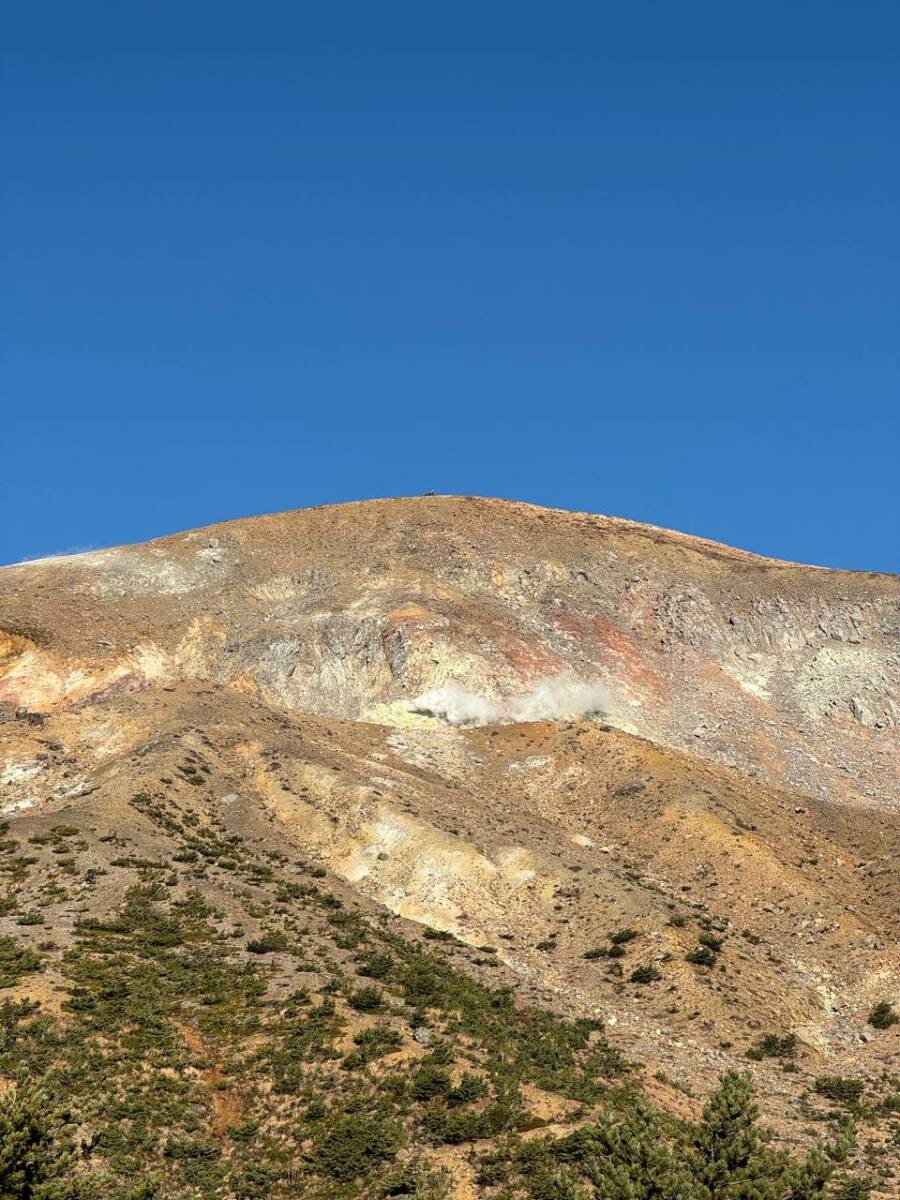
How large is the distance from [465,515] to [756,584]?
27689mm

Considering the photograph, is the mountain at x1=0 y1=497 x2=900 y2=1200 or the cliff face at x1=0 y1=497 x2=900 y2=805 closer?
the mountain at x1=0 y1=497 x2=900 y2=1200

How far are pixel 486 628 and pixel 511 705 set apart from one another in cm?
902

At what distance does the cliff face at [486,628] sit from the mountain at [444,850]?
1.17 feet

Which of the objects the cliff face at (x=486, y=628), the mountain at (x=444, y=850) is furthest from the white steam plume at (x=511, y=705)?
the cliff face at (x=486, y=628)

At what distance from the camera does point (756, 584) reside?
91250mm

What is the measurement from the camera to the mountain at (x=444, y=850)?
1029 inches

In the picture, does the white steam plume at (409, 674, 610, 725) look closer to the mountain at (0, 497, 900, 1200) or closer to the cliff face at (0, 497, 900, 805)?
the mountain at (0, 497, 900, 1200)

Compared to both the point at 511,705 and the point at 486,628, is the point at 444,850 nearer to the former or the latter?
the point at 511,705

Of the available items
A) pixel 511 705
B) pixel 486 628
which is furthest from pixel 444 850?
pixel 486 628

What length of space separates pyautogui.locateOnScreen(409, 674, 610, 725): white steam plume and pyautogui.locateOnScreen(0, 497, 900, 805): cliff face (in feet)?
1.22

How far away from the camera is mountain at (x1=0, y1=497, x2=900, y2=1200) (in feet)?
85.7

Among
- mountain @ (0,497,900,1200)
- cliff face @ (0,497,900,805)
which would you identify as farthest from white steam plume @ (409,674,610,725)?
cliff face @ (0,497,900,805)

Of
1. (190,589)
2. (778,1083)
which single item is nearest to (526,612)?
(190,589)

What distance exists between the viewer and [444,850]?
161ft
